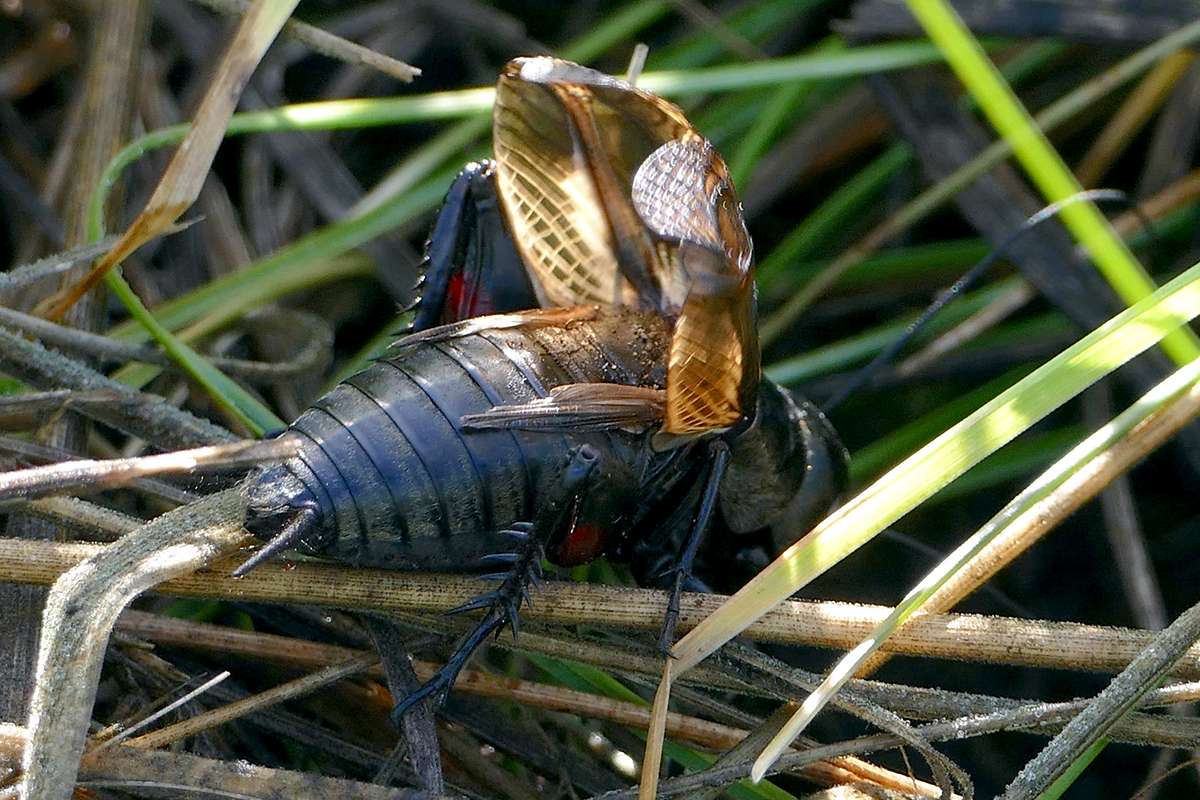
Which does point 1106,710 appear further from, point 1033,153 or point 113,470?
point 113,470

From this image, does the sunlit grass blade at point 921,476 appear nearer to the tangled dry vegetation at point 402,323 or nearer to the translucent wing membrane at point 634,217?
the tangled dry vegetation at point 402,323

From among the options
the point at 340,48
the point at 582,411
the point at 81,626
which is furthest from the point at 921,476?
the point at 340,48

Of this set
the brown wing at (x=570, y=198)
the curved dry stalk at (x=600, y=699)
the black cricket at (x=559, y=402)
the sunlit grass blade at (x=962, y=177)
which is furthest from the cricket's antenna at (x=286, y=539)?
the sunlit grass blade at (x=962, y=177)

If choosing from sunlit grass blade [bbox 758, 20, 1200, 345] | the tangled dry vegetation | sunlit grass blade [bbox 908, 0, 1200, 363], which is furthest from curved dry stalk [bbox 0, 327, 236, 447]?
sunlit grass blade [bbox 758, 20, 1200, 345]

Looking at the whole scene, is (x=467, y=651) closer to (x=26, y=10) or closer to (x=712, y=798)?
(x=712, y=798)

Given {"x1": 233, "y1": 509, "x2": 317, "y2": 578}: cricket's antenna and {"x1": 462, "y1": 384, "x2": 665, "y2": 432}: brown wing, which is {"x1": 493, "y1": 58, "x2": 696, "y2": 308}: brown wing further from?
{"x1": 233, "y1": 509, "x2": 317, "y2": 578}: cricket's antenna

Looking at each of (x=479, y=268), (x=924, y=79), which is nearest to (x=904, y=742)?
(x=479, y=268)
